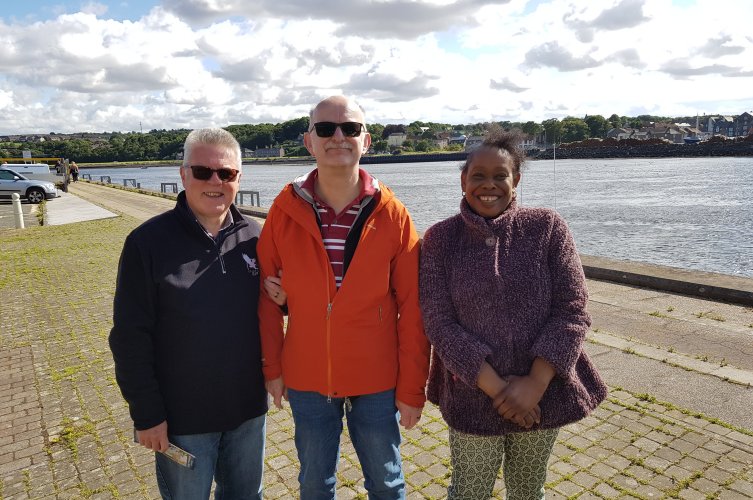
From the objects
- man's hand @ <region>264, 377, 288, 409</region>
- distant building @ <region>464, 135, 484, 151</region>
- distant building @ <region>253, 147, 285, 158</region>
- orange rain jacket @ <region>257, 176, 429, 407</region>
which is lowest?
man's hand @ <region>264, 377, 288, 409</region>

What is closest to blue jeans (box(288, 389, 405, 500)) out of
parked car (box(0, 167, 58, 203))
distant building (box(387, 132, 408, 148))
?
parked car (box(0, 167, 58, 203))

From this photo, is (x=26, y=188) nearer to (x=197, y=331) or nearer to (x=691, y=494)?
(x=197, y=331)

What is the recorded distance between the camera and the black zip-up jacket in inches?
87.2

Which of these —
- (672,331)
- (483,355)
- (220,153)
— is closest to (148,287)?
(220,153)

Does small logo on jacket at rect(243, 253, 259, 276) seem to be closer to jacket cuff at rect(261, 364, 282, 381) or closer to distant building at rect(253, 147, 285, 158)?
jacket cuff at rect(261, 364, 282, 381)

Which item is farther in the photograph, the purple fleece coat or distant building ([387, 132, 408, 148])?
distant building ([387, 132, 408, 148])

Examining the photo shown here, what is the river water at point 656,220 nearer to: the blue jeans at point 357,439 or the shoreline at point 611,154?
the blue jeans at point 357,439

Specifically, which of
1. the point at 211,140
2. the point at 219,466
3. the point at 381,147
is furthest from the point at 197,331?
the point at 381,147

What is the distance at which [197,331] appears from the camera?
7.55ft

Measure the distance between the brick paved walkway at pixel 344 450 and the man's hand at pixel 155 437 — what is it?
46.9 inches

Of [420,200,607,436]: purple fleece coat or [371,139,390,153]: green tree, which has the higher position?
[371,139,390,153]: green tree

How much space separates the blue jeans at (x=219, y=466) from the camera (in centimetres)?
236

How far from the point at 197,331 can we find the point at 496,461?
1331mm

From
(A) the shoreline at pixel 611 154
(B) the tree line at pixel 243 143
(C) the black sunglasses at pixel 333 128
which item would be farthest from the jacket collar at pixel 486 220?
(B) the tree line at pixel 243 143
